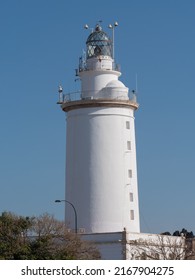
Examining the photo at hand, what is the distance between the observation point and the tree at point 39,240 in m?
52.2

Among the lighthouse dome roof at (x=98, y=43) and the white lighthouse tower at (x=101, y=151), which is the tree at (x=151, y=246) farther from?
the lighthouse dome roof at (x=98, y=43)

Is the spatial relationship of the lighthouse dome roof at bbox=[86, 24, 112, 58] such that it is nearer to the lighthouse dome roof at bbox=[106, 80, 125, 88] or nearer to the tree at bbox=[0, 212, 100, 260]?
the lighthouse dome roof at bbox=[106, 80, 125, 88]

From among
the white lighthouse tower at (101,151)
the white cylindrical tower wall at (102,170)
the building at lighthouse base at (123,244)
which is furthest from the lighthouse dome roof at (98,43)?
the building at lighthouse base at (123,244)

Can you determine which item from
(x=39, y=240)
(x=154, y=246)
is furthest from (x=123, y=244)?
(x=39, y=240)

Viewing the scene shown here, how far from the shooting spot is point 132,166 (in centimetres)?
6512

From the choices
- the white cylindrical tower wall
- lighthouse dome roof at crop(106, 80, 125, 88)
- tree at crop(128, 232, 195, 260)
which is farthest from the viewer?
lighthouse dome roof at crop(106, 80, 125, 88)

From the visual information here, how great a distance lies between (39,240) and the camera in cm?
5338

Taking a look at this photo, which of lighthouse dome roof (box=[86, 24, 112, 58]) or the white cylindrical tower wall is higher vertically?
lighthouse dome roof (box=[86, 24, 112, 58])

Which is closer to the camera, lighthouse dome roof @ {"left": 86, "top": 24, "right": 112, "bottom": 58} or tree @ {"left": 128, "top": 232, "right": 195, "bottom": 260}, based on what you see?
tree @ {"left": 128, "top": 232, "right": 195, "bottom": 260}

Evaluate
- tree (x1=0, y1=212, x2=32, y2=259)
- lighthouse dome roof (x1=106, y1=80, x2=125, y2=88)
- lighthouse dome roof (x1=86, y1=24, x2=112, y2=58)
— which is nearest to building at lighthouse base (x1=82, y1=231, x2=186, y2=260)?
tree (x1=0, y1=212, x2=32, y2=259)

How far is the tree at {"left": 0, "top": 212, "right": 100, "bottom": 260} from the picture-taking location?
171 feet

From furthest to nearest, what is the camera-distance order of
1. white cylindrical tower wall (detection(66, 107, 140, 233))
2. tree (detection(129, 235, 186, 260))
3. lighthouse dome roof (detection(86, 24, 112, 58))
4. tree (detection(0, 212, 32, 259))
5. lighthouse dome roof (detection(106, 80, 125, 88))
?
lighthouse dome roof (detection(86, 24, 112, 58)) < lighthouse dome roof (detection(106, 80, 125, 88)) < white cylindrical tower wall (detection(66, 107, 140, 233)) < tree (detection(129, 235, 186, 260)) < tree (detection(0, 212, 32, 259))
